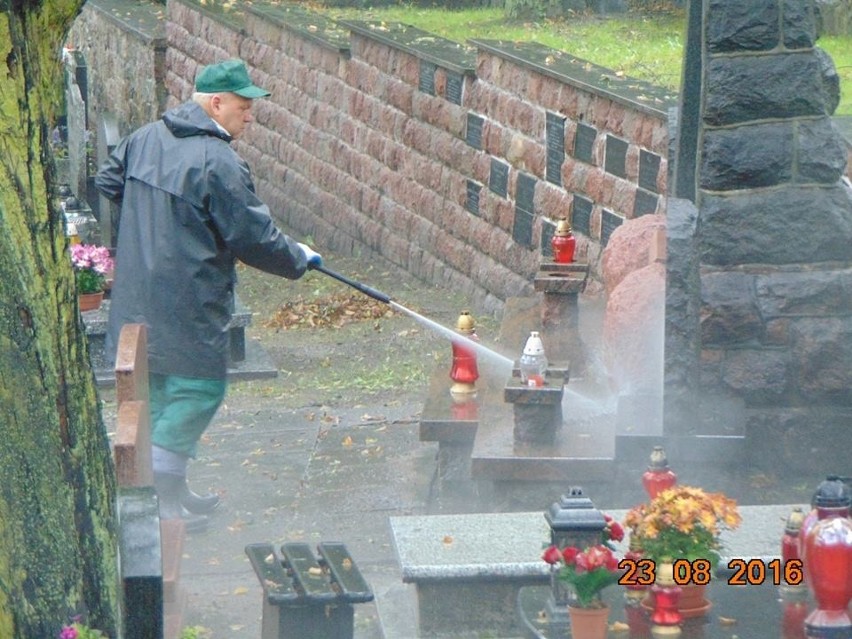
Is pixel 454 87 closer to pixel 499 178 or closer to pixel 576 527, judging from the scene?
pixel 499 178

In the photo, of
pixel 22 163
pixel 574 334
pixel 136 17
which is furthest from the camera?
pixel 136 17

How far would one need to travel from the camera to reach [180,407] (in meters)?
6.62

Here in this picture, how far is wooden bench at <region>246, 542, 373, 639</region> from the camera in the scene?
4.84m

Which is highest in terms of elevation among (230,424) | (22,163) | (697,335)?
(22,163)

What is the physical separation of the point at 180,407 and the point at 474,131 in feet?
15.7

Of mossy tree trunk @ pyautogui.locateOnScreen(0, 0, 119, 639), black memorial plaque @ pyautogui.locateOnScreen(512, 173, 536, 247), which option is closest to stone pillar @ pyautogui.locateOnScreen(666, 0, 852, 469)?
mossy tree trunk @ pyautogui.locateOnScreen(0, 0, 119, 639)

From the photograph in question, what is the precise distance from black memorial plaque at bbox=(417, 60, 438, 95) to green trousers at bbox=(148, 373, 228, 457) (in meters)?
5.14

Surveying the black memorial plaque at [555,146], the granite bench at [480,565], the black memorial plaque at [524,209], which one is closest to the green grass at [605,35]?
the black memorial plaque at [524,209]

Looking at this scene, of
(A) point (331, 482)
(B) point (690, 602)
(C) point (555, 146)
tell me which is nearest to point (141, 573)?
(B) point (690, 602)

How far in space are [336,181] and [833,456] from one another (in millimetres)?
7590

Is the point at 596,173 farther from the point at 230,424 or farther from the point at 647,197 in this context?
the point at 230,424

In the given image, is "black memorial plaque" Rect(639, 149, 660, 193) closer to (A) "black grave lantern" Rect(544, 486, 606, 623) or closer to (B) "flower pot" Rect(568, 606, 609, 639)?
(A) "black grave lantern" Rect(544, 486, 606, 623)

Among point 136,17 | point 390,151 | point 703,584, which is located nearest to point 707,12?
point 703,584

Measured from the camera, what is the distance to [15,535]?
3982 millimetres
